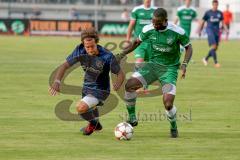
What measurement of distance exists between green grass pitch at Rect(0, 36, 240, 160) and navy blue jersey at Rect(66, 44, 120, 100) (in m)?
0.73

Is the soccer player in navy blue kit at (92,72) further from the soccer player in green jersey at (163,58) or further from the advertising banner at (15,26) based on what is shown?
the advertising banner at (15,26)

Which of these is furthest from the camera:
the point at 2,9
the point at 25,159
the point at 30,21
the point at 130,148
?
the point at 2,9

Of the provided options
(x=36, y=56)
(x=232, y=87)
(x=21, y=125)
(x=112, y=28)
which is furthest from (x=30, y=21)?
(x=21, y=125)

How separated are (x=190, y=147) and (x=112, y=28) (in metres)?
49.7

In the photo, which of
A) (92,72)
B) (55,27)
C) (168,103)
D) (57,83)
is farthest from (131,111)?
(55,27)

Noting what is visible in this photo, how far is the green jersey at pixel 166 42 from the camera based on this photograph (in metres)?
12.9

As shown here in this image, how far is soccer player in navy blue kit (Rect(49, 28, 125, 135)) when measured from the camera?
12.3m

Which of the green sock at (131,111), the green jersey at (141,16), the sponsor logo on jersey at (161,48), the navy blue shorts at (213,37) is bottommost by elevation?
the navy blue shorts at (213,37)

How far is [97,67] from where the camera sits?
41.1 feet

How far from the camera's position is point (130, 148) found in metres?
11.4

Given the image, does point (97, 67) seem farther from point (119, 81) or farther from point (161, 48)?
point (161, 48)

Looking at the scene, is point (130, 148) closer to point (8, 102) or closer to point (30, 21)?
point (8, 102)

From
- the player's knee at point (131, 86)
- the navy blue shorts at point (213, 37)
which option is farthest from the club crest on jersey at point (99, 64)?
the navy blue shorts at point (213, 37)

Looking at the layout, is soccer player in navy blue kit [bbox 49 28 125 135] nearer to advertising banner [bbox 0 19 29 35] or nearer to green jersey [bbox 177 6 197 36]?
green jersey [bbox 177 6 197 36]
